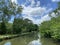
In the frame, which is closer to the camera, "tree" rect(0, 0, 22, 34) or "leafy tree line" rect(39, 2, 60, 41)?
"leafy tree line" rect(39, 2, 60, 41)

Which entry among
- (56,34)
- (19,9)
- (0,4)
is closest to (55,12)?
(56,34)

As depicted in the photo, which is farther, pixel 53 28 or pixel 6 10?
pixel 6 10

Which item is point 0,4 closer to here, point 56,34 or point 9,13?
point 9,13

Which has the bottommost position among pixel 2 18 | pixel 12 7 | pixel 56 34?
pixel 56 34

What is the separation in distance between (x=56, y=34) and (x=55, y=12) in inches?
511

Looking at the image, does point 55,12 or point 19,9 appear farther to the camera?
point 19,9

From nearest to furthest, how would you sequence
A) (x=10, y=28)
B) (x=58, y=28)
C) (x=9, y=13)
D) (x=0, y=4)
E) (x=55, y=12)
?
(x=58, y=28) → (x=55, y=12) → (x=0, y=4) → (x=9, y=13) → (x=10, y=28)

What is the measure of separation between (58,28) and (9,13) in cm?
2948

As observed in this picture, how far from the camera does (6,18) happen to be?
191ft

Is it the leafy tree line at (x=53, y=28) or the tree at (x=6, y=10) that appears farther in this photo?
the tree at (x=6, y=10)

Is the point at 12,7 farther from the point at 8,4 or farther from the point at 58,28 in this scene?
the point at 58,28

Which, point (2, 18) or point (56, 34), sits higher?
point (2, 18)

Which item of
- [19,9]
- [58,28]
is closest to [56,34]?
[58,28]

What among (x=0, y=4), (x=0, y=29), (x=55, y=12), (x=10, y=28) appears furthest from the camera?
(x=10, y=28)
